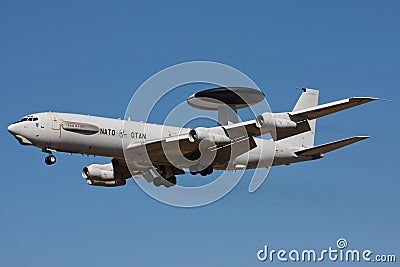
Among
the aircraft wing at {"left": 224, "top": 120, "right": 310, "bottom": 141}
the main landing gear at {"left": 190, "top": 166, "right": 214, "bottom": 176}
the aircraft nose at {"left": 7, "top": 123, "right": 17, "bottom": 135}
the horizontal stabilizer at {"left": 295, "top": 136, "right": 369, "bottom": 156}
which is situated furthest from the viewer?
the main landing gear at {"left": 190, "top": 166, "right": 214, "bottom": 176}

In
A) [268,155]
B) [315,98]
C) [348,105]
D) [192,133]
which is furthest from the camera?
[315,98]

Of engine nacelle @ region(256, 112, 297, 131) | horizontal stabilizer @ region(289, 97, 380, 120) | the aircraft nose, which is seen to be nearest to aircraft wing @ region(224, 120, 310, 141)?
engine nacelle @ region(256, 112, 297, 131)

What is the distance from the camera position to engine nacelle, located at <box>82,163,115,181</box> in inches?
3009

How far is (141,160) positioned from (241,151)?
26.7ft

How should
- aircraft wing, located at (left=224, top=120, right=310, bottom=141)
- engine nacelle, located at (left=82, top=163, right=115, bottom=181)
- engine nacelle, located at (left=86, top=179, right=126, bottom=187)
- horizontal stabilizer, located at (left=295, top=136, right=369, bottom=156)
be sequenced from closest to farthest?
1. aircraft wing, located at (left=224, top=120, right=310, bottom=141)
2. horizontal stabilizer, located at (left=295, top=136, right=369, bottom=156)
3. engine nacelle, located at (left=82, top=163, right=115, bottom=181)
4. engine nacelle, located at (left=86, top=179, right=126, bottom=187)

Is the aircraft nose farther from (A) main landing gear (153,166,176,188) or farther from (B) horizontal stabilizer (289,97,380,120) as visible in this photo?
(B) horizontal stabilizer (289,97,380,120)

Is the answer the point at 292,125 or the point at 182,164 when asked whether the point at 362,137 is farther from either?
the point at 182,164

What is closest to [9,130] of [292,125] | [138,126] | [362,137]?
[138,126]

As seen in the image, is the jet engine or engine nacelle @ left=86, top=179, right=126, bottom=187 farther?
engine nacelle @ left=86, top=179, right=126, bottom=187

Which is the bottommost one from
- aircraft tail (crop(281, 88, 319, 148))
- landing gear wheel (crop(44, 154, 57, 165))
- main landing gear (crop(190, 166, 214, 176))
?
landing gear wheel (crop(44, 154, 57, 165))

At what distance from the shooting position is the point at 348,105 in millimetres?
64125

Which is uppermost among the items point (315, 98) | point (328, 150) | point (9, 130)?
point (315, 98)

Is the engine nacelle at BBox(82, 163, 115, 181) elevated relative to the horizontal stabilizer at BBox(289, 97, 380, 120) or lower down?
lower down

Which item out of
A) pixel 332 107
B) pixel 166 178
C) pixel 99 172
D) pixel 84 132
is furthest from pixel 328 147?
pixel 84 132
